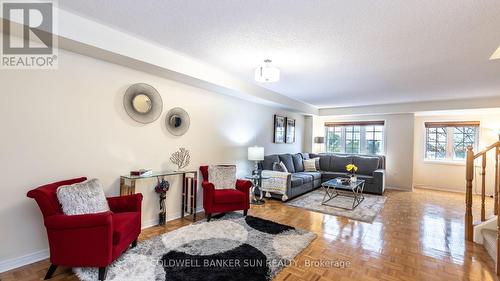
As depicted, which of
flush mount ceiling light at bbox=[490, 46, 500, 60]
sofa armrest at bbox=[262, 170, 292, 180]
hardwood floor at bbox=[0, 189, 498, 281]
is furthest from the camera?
sofa armrest at bbox=[262, 170, 292, 180]

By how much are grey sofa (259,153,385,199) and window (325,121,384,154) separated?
73 centimetres

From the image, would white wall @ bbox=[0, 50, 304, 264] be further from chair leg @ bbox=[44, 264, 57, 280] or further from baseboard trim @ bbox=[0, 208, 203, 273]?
chair leg @ bbox=[44, 264, 57, 280]

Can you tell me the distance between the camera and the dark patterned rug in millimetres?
2115

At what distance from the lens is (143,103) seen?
3.18 metres

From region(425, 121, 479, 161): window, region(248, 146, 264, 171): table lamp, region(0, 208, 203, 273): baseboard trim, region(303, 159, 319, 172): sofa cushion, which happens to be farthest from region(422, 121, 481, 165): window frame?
region(0, 208, 203, 273): baseboard trim

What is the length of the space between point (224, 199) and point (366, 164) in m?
4.43

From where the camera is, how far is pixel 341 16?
6.76 feet

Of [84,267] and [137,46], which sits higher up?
[137,46]

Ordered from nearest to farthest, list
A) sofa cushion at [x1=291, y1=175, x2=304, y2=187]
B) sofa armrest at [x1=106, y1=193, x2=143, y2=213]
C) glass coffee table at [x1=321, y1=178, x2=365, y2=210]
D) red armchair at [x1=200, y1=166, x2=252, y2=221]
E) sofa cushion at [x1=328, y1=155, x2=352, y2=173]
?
sofa armrest at [x1=106, y1=193, x2=143, y2=213] < red armchair at [x1=200, y1=166, x2=252, y2=221] < glass coffee table at [x1=321, y1=178, x2=365, y2=210] < sofa cushion at [x1=291, y1=175, x2=304, y2=187] < sofa cushion at [x1=328, y1=155, x2=352, y2=173]

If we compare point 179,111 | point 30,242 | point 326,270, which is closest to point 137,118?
point 179,111

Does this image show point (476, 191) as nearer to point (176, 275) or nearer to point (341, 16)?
point (341, 16)

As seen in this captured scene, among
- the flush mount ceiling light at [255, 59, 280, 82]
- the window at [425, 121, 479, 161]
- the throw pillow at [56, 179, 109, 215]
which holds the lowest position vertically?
the throw pillow at [56, 179, 109, 215]

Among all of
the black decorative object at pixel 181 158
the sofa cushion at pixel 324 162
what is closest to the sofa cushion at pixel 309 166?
the sofa cushion at pixel 324 162

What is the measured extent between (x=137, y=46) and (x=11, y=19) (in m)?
1.04
